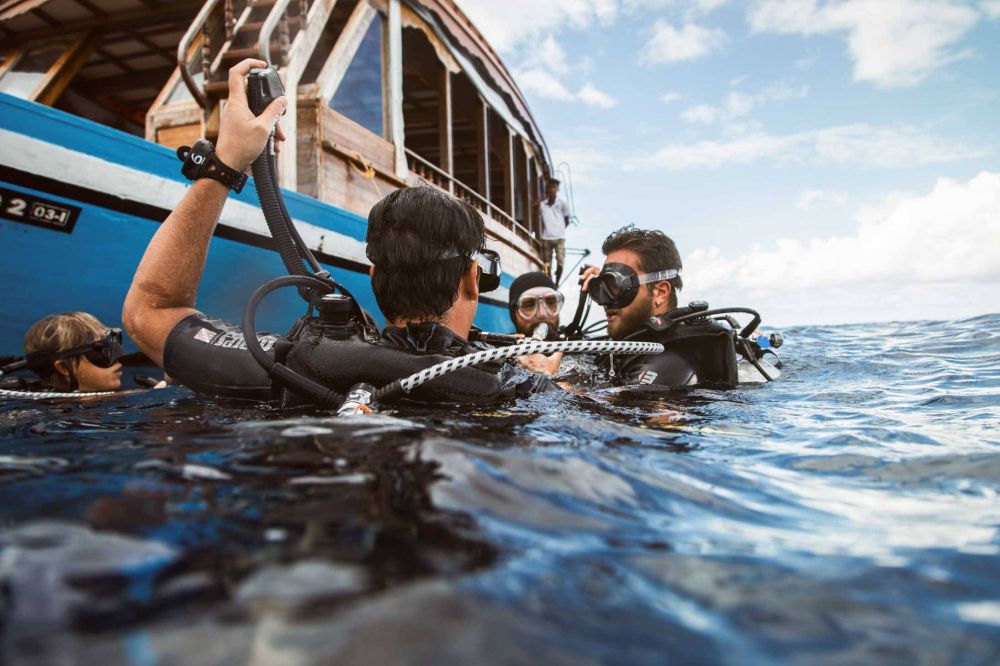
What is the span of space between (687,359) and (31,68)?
828 centimetres

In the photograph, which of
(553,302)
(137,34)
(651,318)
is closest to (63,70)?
(137,34)

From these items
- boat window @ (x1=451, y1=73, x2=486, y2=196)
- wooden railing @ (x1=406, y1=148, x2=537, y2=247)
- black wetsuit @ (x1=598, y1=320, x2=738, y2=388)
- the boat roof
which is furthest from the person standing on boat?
black wetsuit @ (x1=598, y1=320, x2=738, y2=388)

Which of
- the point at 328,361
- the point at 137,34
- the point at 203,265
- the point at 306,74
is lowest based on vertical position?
the point at 328,361

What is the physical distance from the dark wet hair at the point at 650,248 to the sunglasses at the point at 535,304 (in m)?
1.37

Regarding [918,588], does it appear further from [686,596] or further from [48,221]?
[48,221]

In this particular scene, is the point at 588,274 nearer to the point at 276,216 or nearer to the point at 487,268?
the point at 487,268

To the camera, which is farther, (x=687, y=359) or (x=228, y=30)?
(x=228, y=30)

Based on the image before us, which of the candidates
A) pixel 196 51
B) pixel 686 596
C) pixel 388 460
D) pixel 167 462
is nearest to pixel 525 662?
pixel 686 596

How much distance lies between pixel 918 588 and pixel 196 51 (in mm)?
6048

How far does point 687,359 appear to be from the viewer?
3209 mm

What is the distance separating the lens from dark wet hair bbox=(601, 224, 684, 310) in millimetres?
3811

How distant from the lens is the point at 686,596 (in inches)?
32.3

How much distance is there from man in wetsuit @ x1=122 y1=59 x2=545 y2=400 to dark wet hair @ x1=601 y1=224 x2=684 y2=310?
187 cm

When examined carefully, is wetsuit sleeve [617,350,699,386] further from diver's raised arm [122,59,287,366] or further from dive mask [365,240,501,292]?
diver's raised arm [122,59,287,366]
